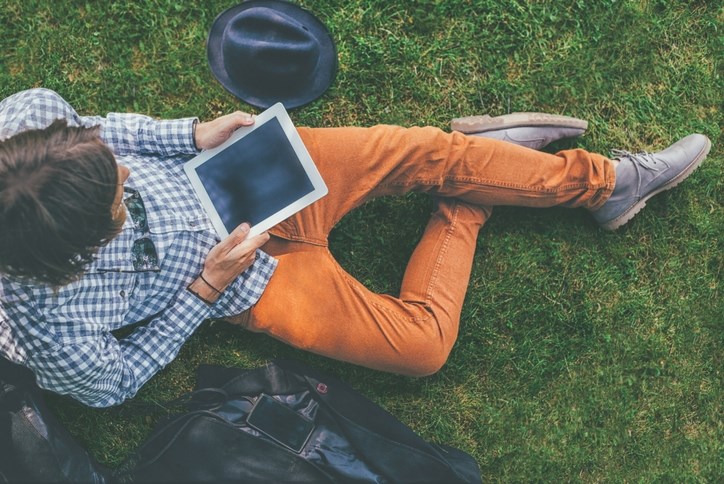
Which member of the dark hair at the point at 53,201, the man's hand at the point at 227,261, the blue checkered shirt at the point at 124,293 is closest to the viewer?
the dark hair at the point at 53,201

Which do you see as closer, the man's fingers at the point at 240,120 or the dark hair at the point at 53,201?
the dark hair at the point at 53,201

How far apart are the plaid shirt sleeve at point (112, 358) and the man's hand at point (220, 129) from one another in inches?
26.1

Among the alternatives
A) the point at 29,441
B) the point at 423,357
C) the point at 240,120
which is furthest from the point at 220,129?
the point at 29,441

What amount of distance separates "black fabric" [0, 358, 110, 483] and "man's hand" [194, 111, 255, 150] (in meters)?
1.40

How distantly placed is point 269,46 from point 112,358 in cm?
154

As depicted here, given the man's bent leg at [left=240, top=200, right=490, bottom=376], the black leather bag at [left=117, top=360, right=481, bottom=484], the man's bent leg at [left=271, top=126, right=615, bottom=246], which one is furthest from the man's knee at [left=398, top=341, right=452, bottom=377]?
the man's bent leg at [left=271, top=126, right=615, bottom=246]

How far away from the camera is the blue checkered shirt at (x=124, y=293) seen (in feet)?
7.80

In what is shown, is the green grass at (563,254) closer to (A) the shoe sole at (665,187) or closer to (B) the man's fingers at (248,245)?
(A) the shoe sole at (665,187)

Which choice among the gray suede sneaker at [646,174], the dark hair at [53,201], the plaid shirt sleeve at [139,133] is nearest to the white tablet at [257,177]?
the plaid shirt sleeve at [139,133]

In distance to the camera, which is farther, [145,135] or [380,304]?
[380,304]

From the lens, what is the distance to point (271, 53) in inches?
115

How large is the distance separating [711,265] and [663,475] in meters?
1.19

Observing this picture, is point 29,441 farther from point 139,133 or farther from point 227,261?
point 139,133

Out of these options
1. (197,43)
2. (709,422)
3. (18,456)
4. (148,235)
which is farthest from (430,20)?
(18,456)
